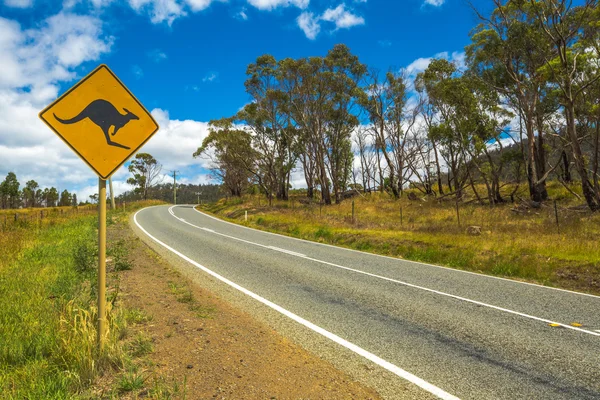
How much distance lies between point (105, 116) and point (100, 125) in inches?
4.0

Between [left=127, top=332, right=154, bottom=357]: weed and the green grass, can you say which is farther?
[left=127, top=332, right=154, bottom=357]: weed

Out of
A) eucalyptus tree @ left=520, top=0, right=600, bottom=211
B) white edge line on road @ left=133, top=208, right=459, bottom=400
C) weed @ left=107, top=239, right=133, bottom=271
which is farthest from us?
eucalyptus tree @ left=520, top=0, right=600, bottom=211

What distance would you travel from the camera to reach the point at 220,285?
7520 mm

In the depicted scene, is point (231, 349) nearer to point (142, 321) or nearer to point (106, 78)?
point (142, 321)

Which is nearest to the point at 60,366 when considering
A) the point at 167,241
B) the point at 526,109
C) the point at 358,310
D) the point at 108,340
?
the point at 108,340

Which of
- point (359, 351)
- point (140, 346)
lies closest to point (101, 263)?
point (140, 346)

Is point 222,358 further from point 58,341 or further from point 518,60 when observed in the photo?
point 518,60

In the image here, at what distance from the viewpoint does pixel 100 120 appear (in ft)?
10.9

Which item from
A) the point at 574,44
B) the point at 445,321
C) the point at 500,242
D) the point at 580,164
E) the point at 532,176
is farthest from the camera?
the point at 532,176

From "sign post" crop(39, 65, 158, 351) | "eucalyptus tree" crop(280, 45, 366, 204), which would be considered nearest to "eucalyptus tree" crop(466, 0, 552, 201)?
"eucalyptus tree" crop(280, 45, 366, 204)

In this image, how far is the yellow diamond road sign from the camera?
3.16 metres

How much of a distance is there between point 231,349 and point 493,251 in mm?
10004

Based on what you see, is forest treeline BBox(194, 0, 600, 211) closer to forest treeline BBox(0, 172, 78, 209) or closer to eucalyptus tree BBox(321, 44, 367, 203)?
eucalyptus tree BBox(321, 44, 367, 203)

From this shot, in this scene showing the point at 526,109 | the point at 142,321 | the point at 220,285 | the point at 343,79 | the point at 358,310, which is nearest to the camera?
the point at 142,321
